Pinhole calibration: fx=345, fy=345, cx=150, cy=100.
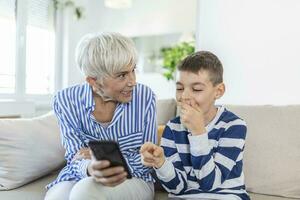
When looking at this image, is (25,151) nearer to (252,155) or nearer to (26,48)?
(252,155)

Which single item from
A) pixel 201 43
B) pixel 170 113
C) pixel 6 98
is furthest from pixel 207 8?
pixel 6 98

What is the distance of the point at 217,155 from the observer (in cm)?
115

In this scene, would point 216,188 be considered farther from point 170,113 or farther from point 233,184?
point 170,113

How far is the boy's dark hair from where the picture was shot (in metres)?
1.21

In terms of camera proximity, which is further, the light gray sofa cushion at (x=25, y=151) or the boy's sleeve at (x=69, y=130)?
the light gray sofa cushion at (x=25, y=151)

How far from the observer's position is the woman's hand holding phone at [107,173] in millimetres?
999

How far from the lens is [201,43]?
7.93 feet

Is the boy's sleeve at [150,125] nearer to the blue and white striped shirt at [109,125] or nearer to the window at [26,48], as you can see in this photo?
the blue and white striped shirt at [109,125]

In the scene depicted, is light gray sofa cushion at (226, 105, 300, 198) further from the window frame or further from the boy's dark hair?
the window frame

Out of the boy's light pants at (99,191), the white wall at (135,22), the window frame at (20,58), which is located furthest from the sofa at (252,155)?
the white wall at (135,22)

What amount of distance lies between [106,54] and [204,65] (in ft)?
1.15

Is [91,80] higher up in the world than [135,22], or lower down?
lower down

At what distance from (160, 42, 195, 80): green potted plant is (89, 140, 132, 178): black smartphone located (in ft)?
8.08

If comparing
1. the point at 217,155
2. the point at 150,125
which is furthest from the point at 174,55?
the point at 217,155
